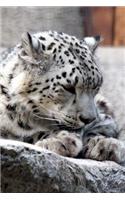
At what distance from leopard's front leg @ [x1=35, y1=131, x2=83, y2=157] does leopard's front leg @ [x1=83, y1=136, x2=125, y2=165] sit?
5cm

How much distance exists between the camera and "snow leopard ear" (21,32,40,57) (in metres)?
3.59

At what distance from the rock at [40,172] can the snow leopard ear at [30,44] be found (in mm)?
625

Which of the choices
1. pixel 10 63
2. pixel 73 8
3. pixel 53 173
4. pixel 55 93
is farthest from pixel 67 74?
pixel 73 8

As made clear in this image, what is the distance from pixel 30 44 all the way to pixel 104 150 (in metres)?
0.61

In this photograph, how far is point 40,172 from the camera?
2998 millimetres

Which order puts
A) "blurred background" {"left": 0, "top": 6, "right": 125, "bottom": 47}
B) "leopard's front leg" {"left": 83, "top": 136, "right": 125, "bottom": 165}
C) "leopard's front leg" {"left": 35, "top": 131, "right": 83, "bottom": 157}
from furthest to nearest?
1. "blurred background" {"left": 0, "top": 6, "right": 125, "bottom": 47}
2. "leopard's front leg" {"left": 83, "top": 136, "right": 125, "bottom": 165}
3. "leopard's front leg" {"left": 35, "top": 131, "right": 83, "bottom": 157}

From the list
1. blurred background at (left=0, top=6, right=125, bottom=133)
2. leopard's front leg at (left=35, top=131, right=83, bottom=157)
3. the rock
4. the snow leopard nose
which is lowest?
the rock

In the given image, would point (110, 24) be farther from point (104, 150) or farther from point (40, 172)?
point (40, 172)

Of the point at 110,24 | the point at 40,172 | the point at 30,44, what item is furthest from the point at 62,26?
the point at 40,172

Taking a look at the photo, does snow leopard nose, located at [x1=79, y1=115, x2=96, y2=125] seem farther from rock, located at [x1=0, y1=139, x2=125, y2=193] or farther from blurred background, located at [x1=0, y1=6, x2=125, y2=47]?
blurred background, located at [x1=0, y1=6, x2=125, y2=47]

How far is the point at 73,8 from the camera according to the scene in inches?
279

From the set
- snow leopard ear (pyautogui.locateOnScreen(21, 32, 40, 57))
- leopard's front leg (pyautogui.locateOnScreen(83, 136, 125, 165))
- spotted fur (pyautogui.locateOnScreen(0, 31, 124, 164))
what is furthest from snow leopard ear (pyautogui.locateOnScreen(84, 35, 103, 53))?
leopard's front leg (pyautogui.locateOnScreen(83, 136, 125, 165))
